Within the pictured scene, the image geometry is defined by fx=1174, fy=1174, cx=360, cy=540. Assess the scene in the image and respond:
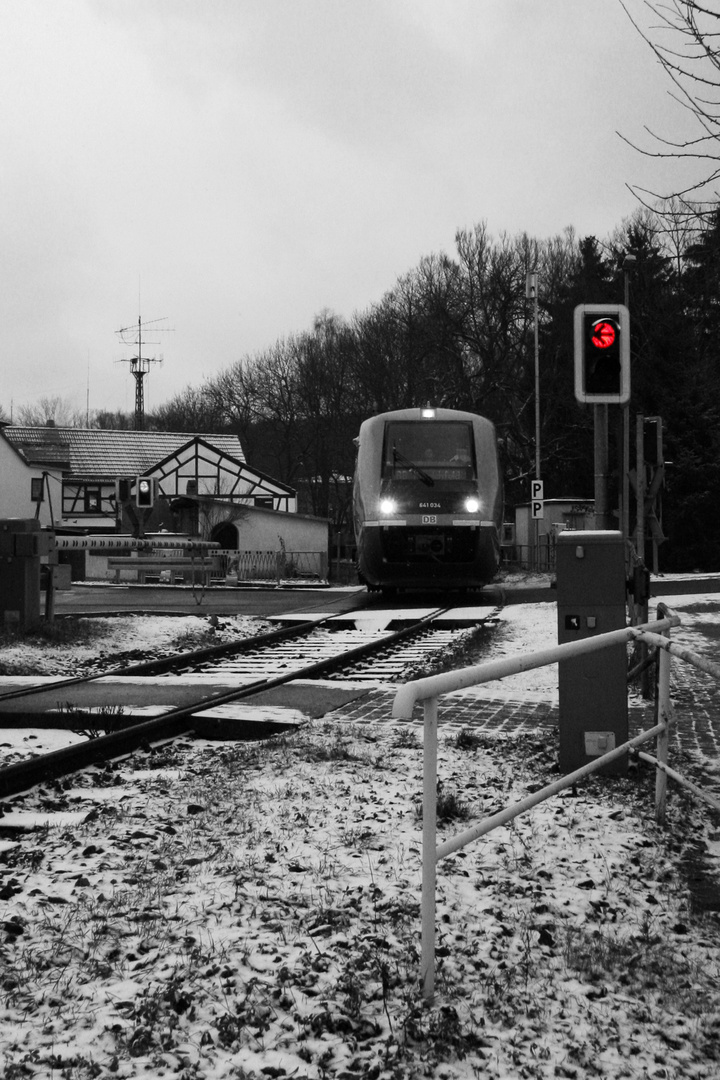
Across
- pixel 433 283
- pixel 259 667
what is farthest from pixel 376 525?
pixel 433 283

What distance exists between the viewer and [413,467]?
20031 millimetres

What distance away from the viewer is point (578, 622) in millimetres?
6496

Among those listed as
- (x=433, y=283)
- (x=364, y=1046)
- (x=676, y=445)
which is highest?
(x=433, y=283)

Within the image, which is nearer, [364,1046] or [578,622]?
[364,1046]

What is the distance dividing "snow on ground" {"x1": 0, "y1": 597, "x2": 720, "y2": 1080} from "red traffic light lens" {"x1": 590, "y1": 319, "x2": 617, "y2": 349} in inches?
129

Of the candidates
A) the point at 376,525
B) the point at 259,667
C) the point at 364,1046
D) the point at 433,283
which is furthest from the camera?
the point at 433,283

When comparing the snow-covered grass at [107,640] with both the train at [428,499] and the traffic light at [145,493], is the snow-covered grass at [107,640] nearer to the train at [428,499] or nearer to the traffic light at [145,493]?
the train at [428,499]

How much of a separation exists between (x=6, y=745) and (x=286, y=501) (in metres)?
51.6

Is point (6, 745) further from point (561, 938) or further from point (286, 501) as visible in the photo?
point (286, 501)

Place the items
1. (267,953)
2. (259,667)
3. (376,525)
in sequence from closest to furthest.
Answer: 1. (267,953)
2. (259,667)
3. (376,525)

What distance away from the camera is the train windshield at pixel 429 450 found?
1998 centimetres

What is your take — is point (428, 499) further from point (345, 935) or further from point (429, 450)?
point (345, 935)

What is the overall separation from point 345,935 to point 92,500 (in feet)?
197

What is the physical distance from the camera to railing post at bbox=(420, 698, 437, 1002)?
3.36 m
